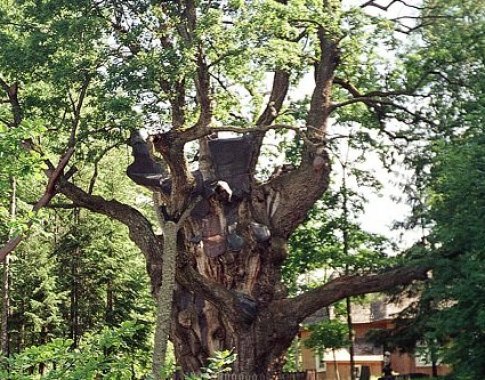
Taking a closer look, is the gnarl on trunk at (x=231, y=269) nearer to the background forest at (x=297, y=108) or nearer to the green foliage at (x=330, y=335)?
the background forest at (x=297, y=108)

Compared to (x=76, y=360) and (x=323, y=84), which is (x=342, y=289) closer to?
(x=323, y=84)

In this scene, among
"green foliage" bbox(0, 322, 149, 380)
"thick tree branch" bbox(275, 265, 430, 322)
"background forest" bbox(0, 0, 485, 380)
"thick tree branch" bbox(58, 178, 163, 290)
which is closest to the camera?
"green foliage" bbox(0, 322, 149, 380)

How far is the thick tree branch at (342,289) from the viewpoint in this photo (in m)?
15.9

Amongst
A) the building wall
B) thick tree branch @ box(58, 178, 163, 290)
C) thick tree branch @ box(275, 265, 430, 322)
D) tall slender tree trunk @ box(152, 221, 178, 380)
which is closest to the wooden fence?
thick tree branch @ box(275, 265, 430, 322)

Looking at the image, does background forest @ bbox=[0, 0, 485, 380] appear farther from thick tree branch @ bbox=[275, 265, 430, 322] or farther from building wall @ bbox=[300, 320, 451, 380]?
building wall @ bbox=[300, 320, 451, 380]

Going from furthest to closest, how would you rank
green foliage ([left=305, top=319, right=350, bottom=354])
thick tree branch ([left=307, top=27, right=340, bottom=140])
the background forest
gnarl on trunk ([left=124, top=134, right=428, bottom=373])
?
green foliage ([left=305, top=319, right=350, bottom=354]) → thick tree branch ([left=307, top=27, right=340, bottom=140]) → gnarl on trunk ([left=124, top=134, right=428, bottom=373]) → the background forest

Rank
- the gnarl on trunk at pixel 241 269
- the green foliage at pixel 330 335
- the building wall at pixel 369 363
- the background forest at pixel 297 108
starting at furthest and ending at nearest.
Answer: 1. the building wall at pixel 369 363
2. the green foliage at pixel 330 335
3. the gnarl on trunk at pixel 241 269
4. the background forest at pixel 297 108

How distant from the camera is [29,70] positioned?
1495cm

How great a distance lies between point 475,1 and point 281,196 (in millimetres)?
6068

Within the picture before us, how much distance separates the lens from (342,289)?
1603 cm

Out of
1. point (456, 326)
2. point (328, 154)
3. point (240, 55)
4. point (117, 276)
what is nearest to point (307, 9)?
point (240, 55)

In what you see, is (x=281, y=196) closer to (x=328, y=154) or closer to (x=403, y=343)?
(x=328, y=154)

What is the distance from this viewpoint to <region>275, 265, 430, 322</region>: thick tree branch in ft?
52.3

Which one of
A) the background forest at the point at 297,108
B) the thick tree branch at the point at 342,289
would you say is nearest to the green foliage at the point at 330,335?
the background forest at the point at 297,108
